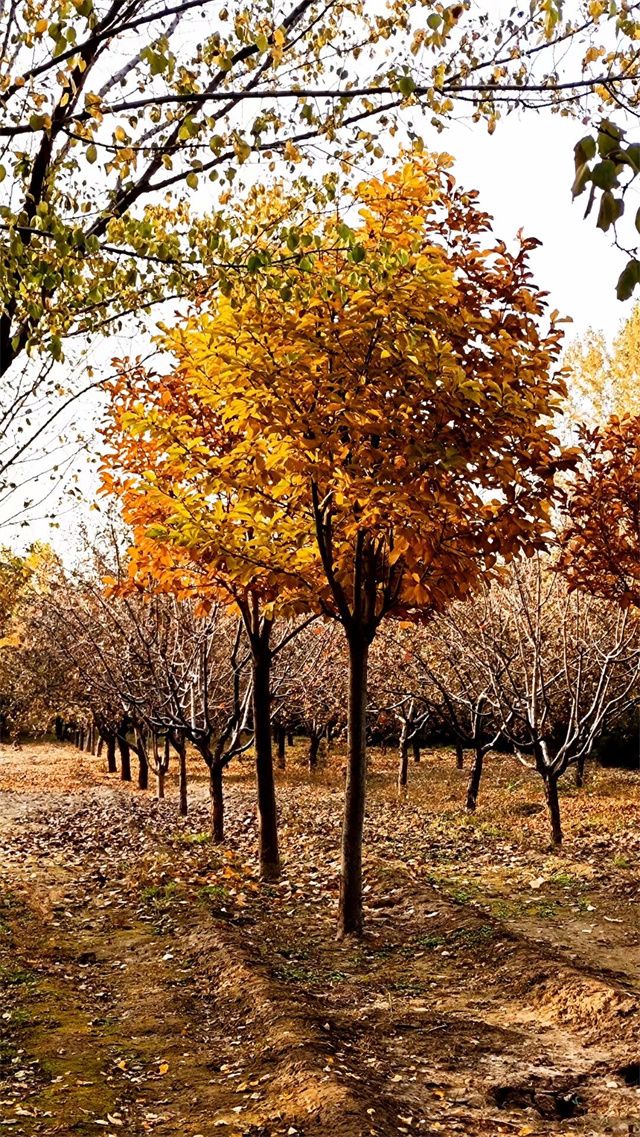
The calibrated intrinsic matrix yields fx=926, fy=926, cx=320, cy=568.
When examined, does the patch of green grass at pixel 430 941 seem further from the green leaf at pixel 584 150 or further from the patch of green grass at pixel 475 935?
the green leaf at pixel 584 150

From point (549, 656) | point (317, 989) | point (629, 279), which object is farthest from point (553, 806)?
point (629, 279)

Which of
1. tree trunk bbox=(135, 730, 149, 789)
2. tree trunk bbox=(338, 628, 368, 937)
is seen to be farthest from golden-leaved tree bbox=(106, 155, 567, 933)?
tree trunk bbox=(135, 730, 149, 789)

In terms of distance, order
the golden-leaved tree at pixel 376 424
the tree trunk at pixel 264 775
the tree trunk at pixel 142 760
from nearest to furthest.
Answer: the golden-leaved tree at pixel 376 424
the tree trunk at pixel 264 775
the tree trunk at pixel 142 760

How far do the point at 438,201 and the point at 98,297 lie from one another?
4649 millimetres

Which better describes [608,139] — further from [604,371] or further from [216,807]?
[604,371]

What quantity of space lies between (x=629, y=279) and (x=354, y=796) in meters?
7.43

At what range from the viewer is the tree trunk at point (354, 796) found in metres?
8.70

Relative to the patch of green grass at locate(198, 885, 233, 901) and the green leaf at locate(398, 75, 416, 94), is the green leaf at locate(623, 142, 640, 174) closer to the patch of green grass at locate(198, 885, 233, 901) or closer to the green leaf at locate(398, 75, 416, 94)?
the green leaf at locate(398, 75, 416, 94)

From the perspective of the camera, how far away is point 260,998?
21.9 ft

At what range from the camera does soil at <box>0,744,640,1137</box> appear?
5141 millimetres

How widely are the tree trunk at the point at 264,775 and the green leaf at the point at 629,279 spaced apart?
32.1ft

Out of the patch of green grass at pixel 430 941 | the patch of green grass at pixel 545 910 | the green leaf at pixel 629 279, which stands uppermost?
the green leaf at pixel 629 279

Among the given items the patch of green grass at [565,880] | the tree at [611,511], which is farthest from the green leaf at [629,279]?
the patch of green grass at [565,880]

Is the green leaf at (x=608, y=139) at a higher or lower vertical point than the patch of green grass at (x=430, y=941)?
higher
